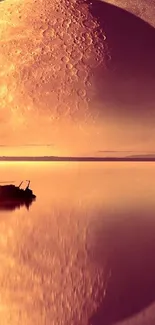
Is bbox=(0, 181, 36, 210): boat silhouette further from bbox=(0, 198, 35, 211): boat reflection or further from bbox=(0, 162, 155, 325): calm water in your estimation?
bbox=(0, 162, 155, 325): calm water

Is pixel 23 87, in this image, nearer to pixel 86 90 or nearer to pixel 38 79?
pixel 38 79

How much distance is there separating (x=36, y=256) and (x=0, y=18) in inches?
2602

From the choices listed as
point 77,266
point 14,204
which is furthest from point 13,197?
point 77,266

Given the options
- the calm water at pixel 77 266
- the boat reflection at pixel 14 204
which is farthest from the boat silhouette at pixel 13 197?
the calm water at pixel 77 266

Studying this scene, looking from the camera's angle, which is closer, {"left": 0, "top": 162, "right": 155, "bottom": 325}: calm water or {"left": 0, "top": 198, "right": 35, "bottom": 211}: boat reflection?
{"left": 0, "top": 162, "right": 155, "bottom": 325}: calm water

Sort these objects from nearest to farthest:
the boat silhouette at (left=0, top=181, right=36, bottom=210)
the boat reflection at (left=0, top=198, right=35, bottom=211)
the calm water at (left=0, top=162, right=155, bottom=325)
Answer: the calm water at (left=0, top=162, right=155, bottom=325), the boat reflection at (left=0, top=198, right=35, bottom=211), the boat silhouette at (left=0, top=181, right=36, bottom=210)

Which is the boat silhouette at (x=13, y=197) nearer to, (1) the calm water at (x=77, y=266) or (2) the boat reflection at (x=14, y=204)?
(2) the boat reflection at (x=14, y=204)

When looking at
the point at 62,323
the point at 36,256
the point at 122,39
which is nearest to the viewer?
the point at 62,323

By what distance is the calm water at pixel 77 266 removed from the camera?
1114 centimetres

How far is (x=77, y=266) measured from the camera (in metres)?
14.6

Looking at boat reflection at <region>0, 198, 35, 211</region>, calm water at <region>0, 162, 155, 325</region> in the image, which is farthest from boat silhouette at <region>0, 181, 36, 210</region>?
calm water at <region>0, 162, 155, 325</region>

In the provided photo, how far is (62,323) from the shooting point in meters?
10.7

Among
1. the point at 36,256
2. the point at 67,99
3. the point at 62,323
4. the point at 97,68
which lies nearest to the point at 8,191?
the point at 36,256

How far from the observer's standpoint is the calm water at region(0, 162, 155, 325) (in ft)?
36.6
